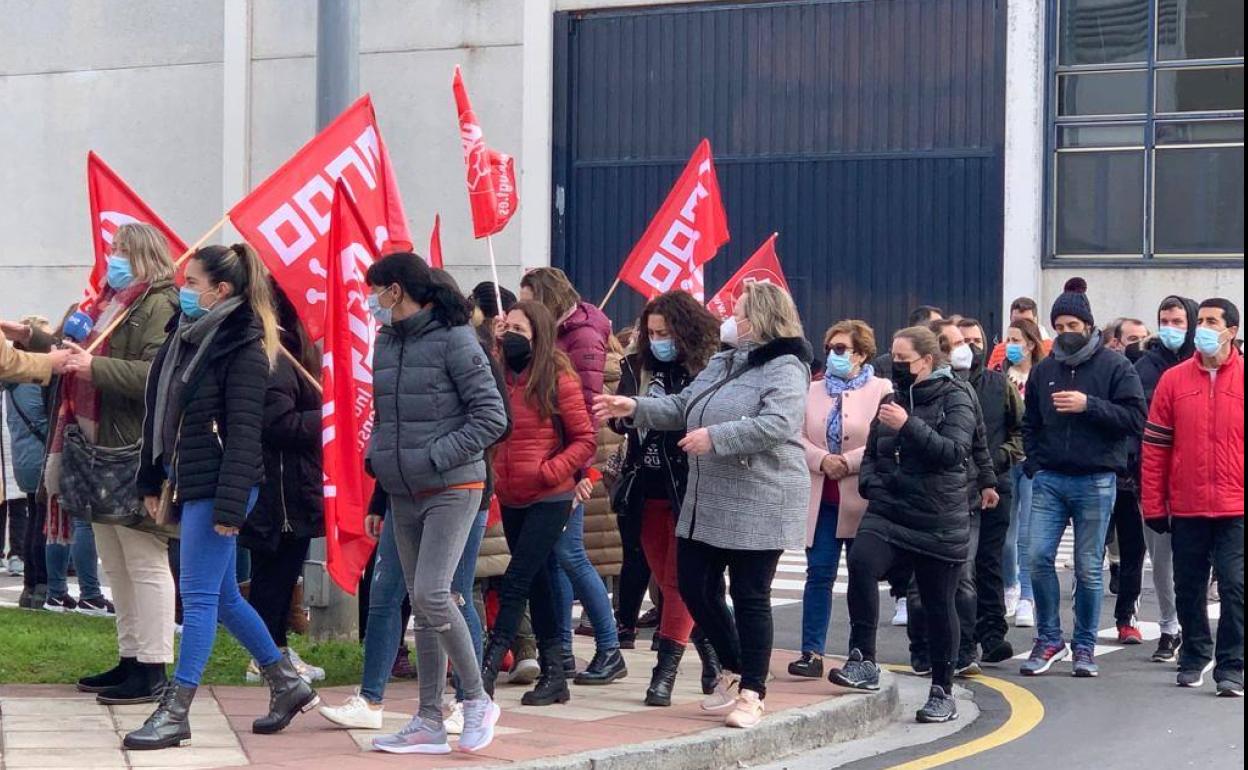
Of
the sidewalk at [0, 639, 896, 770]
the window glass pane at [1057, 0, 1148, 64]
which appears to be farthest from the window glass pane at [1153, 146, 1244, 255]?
the sidewalk at [0, 639, 896, 770]

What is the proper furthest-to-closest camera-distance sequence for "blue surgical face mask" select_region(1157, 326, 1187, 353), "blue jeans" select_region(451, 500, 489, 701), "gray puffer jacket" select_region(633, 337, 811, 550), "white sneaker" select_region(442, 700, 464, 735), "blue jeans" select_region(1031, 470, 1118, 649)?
1. "blue surgical face mask" select_region(1157, 326, 1187, 353)
2. "blue jeans" select_region(1031, 470, 1118, 649)
3. "gray puffer jacket" select_region(633, 337, 811, 550)
4. "blue jeans" select_region(451, 500, 489, 701)
5. "white sneaker" select_region(442, 700, 464, 735)

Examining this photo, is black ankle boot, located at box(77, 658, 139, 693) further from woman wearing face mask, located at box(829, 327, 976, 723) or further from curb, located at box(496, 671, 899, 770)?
woman wearing face mask, located at box(829, 327, 976, 723)

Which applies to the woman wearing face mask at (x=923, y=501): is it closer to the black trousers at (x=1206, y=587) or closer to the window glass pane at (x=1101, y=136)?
the black trousers at (x=1206, y=587)

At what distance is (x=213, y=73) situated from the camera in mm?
27500

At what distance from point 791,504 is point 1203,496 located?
103 inches

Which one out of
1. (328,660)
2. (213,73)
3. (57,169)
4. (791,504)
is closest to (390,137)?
(213,73)

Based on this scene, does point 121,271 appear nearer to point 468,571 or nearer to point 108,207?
point 108,207

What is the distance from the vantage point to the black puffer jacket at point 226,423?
7148mm

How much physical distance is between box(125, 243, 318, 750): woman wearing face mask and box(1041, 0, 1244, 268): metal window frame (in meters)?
16.9

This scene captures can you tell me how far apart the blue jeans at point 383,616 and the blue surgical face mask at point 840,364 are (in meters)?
3.00

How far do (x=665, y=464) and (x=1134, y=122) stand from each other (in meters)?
15.8

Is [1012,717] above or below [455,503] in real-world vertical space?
below

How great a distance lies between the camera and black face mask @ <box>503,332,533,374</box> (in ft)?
27.3

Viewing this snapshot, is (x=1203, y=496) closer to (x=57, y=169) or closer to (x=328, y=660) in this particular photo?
(x=328, y=660)
